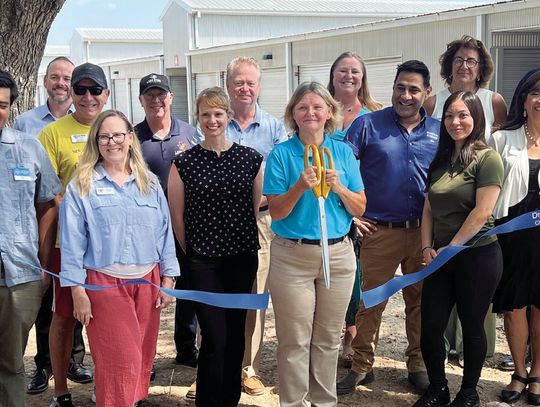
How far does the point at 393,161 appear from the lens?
4.30 meters

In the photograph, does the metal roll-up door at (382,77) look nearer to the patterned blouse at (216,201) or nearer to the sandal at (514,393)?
the sandal at (514,393)

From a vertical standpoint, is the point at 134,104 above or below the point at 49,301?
above

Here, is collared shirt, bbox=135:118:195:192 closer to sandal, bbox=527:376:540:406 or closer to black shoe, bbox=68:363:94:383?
black shoe, bbox=68:363:94:383

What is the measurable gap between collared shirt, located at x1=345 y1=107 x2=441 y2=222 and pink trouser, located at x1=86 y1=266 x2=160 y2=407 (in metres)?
1.68

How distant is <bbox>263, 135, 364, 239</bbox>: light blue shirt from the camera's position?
360 cm

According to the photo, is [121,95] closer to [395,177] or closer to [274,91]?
[274,91]

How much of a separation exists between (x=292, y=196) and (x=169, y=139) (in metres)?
1.44

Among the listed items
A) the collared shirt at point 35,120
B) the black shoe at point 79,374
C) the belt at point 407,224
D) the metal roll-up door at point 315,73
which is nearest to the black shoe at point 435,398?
the belt at point 407,224

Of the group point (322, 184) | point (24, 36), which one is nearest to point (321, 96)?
point (322, 184)

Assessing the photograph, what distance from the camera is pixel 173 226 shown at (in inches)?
155

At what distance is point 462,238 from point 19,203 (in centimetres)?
247

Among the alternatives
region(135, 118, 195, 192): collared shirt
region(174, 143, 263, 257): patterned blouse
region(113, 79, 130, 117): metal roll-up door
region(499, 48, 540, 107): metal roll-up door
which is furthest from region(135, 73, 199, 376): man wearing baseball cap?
region(113, 79, 130, 117): metal roll-up door

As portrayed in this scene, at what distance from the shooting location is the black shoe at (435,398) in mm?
4129

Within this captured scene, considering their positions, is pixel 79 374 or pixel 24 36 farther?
pixel 24 36
